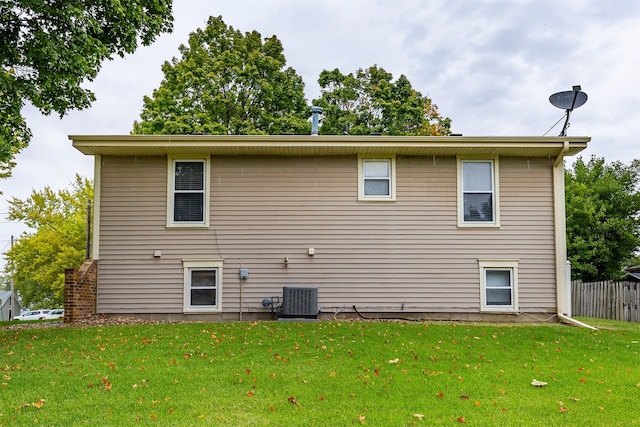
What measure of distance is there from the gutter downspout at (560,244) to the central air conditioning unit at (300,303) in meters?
4.94

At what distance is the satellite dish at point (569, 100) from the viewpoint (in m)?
10.8

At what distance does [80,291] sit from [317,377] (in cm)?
646

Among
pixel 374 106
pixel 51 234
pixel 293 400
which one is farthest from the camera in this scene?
pixel 51 234

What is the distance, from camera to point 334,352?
688 cm

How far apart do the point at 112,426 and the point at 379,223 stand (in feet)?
24.6

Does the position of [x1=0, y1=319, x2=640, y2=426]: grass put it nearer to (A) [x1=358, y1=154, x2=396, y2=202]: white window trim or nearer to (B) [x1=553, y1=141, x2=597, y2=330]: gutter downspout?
(B) [x1=553, y1=141, x2=597, y2=330]: gutter downspout

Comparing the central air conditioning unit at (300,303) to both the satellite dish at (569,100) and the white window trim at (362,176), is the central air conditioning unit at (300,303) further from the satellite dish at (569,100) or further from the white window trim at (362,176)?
the satellite dish at (569,100)

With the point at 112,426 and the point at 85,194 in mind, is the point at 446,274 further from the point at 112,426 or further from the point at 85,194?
the point at 85,194

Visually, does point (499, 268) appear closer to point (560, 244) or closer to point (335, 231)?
point (560, 244)

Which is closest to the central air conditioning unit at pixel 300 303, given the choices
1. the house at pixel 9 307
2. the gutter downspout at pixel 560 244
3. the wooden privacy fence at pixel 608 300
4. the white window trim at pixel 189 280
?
the white window trim at pixel 189 280

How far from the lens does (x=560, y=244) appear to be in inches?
421

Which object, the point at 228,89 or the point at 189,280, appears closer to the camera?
the point at 189,280

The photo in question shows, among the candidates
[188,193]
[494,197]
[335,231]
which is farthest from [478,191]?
[188,193]

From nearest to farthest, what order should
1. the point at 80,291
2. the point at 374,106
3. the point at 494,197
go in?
the point at 80,291 → the point at 494,197 → the point at 374,106
